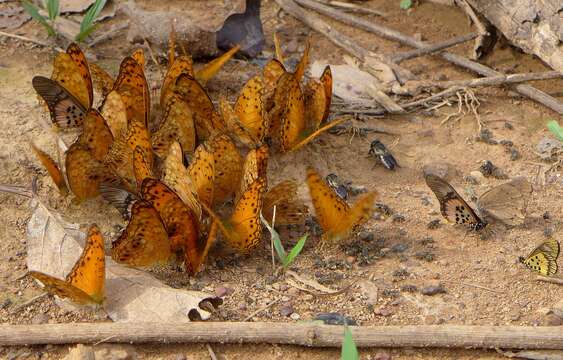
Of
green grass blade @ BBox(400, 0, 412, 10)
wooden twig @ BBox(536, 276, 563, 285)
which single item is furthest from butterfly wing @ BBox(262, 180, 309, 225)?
green grass blade @ BBox(400, 0, 412, 10)

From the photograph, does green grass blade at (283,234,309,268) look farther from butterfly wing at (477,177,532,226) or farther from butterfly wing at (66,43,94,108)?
butterfly wing at (66,43,94,108)

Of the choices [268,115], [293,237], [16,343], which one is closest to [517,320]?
[293,237]

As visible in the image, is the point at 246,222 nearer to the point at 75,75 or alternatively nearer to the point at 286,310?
the point at 286,310

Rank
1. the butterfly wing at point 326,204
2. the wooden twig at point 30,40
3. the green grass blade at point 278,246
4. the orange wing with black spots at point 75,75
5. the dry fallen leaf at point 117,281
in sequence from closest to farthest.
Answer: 1. the dry fallen leaf at point 117,281
2. the green grass blade at point 278,246
3. the butterfly wing at point 326,204
4. the orange wing with black spots at point 75,75
5. the wooden twig at point 30,40

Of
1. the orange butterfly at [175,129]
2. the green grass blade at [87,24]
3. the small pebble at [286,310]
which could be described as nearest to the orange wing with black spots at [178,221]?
the small pebble at [286,310]

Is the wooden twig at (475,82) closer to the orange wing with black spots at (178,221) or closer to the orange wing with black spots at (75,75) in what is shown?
the orange wing with black spots at (75,75)

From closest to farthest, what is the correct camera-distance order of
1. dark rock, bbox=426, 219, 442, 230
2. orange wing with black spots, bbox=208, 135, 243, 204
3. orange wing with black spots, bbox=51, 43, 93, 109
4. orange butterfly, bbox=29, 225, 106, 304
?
1. orange butterfly, bbox=29, 225, 106, 304
2. orange wing with black spots, bbox=208, 135, 243, 204
3. dark rock, bbox=426, 219, 442, 230
4. orange wing with black spots, bbox=51, 43, 93, 109

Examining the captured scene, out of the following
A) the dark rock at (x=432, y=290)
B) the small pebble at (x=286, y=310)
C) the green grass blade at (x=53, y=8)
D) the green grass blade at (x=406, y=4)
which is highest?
the green grass blade at (x=53, y=8)
